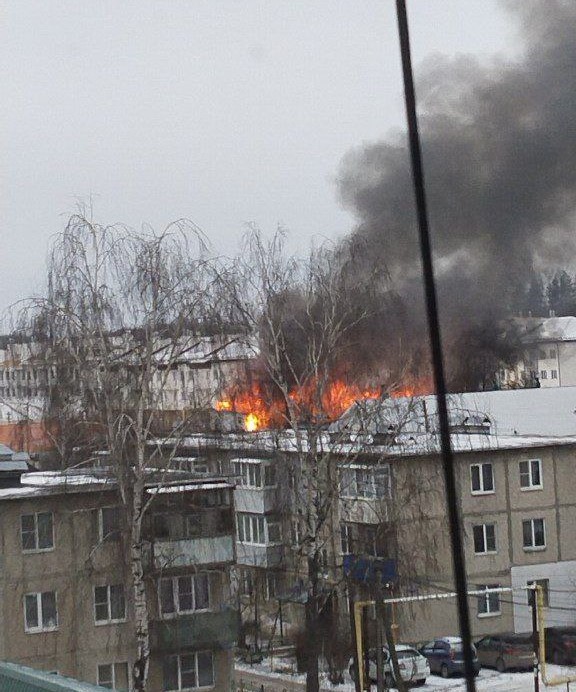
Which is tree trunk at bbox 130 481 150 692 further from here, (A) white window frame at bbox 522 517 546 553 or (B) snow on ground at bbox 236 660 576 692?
(A) white window frame at bbox 522 517 546 553

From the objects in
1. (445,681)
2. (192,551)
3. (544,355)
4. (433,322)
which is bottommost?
(445,681)

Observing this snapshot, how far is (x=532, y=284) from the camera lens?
48.4 ft

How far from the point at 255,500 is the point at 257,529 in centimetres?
38

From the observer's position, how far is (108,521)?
9.58 metres

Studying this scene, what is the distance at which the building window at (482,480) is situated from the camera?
11.5 m

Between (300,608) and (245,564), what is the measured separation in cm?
74

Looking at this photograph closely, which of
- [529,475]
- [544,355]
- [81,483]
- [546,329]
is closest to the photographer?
[81,483]

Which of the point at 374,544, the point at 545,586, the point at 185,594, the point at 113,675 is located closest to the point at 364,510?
the point at 374,544

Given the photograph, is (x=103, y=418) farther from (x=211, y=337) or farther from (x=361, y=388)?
(x=361, y=388)

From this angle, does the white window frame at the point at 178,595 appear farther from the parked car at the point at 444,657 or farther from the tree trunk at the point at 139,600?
the parked car at the point at 444,657

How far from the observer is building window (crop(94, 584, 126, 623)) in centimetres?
975

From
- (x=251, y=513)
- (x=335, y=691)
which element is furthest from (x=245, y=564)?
(x=335, y=691)

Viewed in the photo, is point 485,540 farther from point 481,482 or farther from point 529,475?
point 529,475

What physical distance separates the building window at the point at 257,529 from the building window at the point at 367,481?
77 cm
